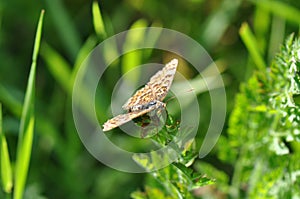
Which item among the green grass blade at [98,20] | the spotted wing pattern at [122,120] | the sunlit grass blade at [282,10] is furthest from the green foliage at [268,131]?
the sunlit grass blade at [282,10]

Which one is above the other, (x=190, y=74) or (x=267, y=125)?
(x=267, y=125)

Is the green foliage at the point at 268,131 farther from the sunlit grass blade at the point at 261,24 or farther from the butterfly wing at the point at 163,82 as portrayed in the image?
the sunlit grass blade at the point at 261,24

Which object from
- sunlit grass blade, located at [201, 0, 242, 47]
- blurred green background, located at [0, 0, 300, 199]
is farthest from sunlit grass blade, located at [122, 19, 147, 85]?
sunlit grass blade, located at [201, 0, 242, 47]

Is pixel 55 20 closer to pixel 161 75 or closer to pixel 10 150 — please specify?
pixel 10 150

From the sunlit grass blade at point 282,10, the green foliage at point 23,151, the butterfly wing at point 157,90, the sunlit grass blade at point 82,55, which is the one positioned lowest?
the green foliage at point 23,151

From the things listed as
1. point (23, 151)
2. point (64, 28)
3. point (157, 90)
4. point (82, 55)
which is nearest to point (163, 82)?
point (157, 90)

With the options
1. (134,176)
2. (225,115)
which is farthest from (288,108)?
(134,176)

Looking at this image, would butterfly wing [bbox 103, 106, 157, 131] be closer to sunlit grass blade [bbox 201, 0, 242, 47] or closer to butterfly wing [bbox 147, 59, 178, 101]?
butterfly wing [bbox 147, 59, 178, 101]
